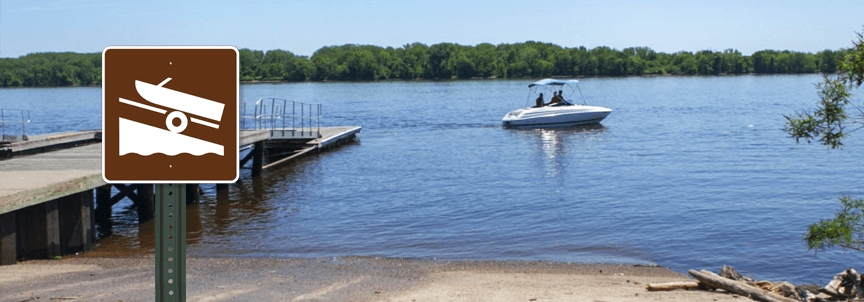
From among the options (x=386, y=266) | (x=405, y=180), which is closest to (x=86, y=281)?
(x=386, y=266)

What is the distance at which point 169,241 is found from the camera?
2217 mm

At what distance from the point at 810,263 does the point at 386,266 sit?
7348mm

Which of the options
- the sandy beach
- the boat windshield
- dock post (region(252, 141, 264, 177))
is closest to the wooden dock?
the sandy beach

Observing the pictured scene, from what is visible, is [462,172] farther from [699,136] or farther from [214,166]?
[214,166]

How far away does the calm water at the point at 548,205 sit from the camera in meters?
13.7

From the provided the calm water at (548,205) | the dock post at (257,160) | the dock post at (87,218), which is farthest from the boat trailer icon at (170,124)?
the dock post at (257,160)

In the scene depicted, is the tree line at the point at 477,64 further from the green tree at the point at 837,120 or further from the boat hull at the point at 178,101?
the boat hull at the point at 178,101

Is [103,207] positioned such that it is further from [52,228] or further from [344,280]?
[344,280]

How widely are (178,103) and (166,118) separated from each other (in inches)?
2.4

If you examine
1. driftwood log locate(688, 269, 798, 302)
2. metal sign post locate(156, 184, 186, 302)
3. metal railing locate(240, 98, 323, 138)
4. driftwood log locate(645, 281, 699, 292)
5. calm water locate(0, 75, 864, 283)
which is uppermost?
metal sign post locate(156, 184, 186, 302)

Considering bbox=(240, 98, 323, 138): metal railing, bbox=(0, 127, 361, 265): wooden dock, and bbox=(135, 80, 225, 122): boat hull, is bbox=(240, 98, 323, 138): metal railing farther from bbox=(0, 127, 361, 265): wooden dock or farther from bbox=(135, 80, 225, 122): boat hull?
bbox=(135, 80, 225, 122): boat hull

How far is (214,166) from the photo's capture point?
7.10ft

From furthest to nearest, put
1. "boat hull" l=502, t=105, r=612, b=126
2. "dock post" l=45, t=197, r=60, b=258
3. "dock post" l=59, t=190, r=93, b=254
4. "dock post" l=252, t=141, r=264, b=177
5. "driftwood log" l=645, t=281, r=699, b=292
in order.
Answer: "boat hull" l=502, t=105, r=612, b=126
"dock post" l=252, t=141, r=264, b=177
"dock post" l=59, t=190, r=93, b=254
"dock post" l=45, t=197, r=60, b=258
"driftwood log" l=645, t=281, r=699, b=292

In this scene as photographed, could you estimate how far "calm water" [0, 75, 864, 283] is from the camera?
13.7 meters
